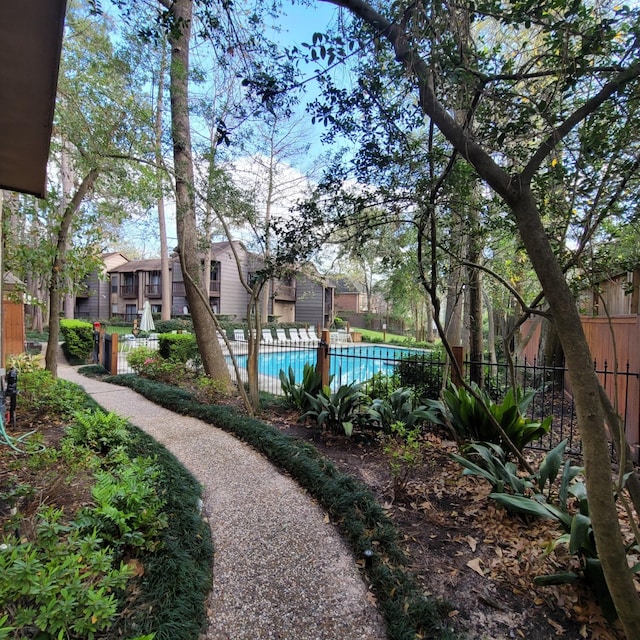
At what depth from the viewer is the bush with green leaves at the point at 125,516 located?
6.56 feet

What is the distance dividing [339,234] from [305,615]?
8.99 ft

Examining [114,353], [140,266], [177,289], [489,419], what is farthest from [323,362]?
[140,266]

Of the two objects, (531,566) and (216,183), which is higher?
(216,183)

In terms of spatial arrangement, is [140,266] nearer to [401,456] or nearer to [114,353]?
[114,353]

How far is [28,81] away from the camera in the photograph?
1.79 m

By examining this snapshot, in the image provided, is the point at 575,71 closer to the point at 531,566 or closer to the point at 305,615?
the point at 531,566

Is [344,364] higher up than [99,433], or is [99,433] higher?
[99,433]

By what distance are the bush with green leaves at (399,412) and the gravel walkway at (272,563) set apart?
1.38 metres

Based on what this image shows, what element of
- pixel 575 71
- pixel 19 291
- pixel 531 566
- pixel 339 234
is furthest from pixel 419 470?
pixel 19 291

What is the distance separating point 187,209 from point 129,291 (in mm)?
27036

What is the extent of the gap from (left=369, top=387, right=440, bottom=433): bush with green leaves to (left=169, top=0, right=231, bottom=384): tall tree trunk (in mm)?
3103

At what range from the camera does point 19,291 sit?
6254mm

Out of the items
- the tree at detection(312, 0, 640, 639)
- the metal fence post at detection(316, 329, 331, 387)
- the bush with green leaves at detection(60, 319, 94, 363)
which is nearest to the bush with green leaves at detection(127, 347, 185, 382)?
the bush with green leaves at detection(60, 319, 94, 363)

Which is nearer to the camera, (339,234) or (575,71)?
(575,71)
